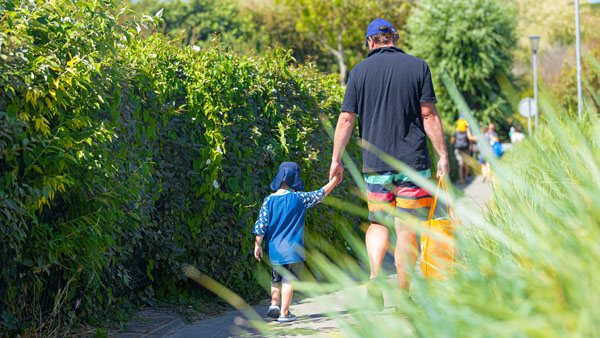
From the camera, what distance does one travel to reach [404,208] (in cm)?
473

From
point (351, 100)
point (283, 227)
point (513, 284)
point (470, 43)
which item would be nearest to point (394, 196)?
point (351, 100)

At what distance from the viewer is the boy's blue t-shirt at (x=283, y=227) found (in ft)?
17.4

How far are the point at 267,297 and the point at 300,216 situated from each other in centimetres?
149

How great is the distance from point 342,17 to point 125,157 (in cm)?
3720

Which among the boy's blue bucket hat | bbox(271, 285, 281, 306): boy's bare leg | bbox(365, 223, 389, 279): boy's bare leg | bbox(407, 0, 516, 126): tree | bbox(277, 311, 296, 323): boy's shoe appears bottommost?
bbox(277, 311, 296, 323): boy's shoe

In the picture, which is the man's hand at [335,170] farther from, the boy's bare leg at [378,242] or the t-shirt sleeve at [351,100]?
the boy's bare leg at [378,242]

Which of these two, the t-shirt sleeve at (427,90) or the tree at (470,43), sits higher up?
the tree at (470,43)

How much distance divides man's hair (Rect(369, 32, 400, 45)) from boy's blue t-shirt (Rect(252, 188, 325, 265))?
4.52 ft

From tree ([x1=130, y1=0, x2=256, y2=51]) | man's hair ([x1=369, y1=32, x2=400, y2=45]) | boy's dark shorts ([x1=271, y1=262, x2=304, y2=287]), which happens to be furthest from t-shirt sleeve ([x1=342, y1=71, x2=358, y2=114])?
tree ([x1=130, y1=0, x2=256, y2=51])

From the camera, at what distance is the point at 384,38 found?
5.11 m

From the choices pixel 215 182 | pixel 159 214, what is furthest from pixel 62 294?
pixel 215 182

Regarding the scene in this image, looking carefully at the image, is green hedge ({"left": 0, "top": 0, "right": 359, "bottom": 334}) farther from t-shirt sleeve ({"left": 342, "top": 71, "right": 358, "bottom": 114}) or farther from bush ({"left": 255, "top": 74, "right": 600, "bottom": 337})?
bush ({"left": 255, "top": 74, "right": 600, "bottom": 337})

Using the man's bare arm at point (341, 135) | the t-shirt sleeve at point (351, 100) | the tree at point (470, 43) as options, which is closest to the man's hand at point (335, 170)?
the man's bare arm at point (341, 135)

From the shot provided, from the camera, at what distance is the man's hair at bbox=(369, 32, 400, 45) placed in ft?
16.8
